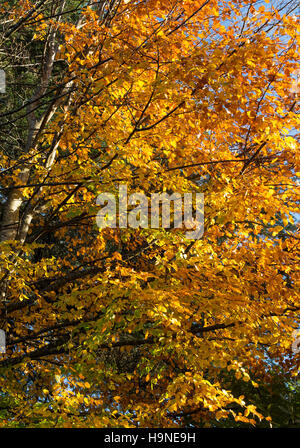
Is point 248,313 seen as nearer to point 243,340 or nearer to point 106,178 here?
point 243,340

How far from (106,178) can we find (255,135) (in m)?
2.06

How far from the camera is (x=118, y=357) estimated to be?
11.4 m

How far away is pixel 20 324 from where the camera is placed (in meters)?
8.47

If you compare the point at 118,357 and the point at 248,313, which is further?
the point at 118,357

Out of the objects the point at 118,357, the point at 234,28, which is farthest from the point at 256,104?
the point at 118,357

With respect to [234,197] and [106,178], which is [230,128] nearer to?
[234,197]

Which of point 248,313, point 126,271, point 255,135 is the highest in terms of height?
point 255,135

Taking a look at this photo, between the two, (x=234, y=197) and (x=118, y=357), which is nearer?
(x=234, y=197)

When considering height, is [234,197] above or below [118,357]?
above

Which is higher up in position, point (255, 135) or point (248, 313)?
point (255, 135)
